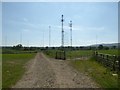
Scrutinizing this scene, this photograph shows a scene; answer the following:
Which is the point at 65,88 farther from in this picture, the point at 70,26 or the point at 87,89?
the point at 70,26

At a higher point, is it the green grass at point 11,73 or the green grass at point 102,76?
the green grass at point 102,76

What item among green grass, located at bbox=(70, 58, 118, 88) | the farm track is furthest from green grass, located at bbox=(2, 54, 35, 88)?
green grass, located at bbox=(70, 58, 118, 88)

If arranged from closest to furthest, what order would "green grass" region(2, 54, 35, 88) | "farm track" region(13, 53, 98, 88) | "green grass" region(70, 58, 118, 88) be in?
"farm track" region(13, 53, 98, 88) < "green grass" region(70, 58, 118, 88) < "green grass" region(2, 54, 35, 88)

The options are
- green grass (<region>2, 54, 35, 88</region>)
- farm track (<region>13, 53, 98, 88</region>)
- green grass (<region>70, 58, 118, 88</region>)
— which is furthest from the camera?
green grass (<region>2, 54, 35, 88</region>)

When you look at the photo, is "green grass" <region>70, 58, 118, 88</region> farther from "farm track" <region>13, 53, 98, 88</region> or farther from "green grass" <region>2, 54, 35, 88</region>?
"green grass" <region>2, 54, 35, 88</region>

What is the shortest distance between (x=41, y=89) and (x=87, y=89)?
6.67ft

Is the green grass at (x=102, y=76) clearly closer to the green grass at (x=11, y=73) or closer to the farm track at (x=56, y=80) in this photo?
the farm track at (x=56, y=80)

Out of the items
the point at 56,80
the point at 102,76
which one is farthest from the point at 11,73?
the point at 102,76

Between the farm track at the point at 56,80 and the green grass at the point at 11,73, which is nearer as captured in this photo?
the farm track at the point at 56,80

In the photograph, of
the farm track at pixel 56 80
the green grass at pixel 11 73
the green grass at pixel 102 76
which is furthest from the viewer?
the green grass at pixel 11 73

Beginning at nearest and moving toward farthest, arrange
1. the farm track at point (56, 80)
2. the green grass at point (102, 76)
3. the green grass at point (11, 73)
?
the farm track at point (56, 80)
the green grass at point (102, 76)
the green grass at point (11, 73)

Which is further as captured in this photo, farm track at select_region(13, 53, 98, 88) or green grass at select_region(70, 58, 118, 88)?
green grass at select_region(70, 58, 118, 88)

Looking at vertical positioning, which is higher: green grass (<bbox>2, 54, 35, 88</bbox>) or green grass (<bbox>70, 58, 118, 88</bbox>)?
green grass (<bbox>70, 58, 118, 88</bbox>)

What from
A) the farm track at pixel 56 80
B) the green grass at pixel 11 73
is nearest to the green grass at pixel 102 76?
the farm track at pixel 56 80
